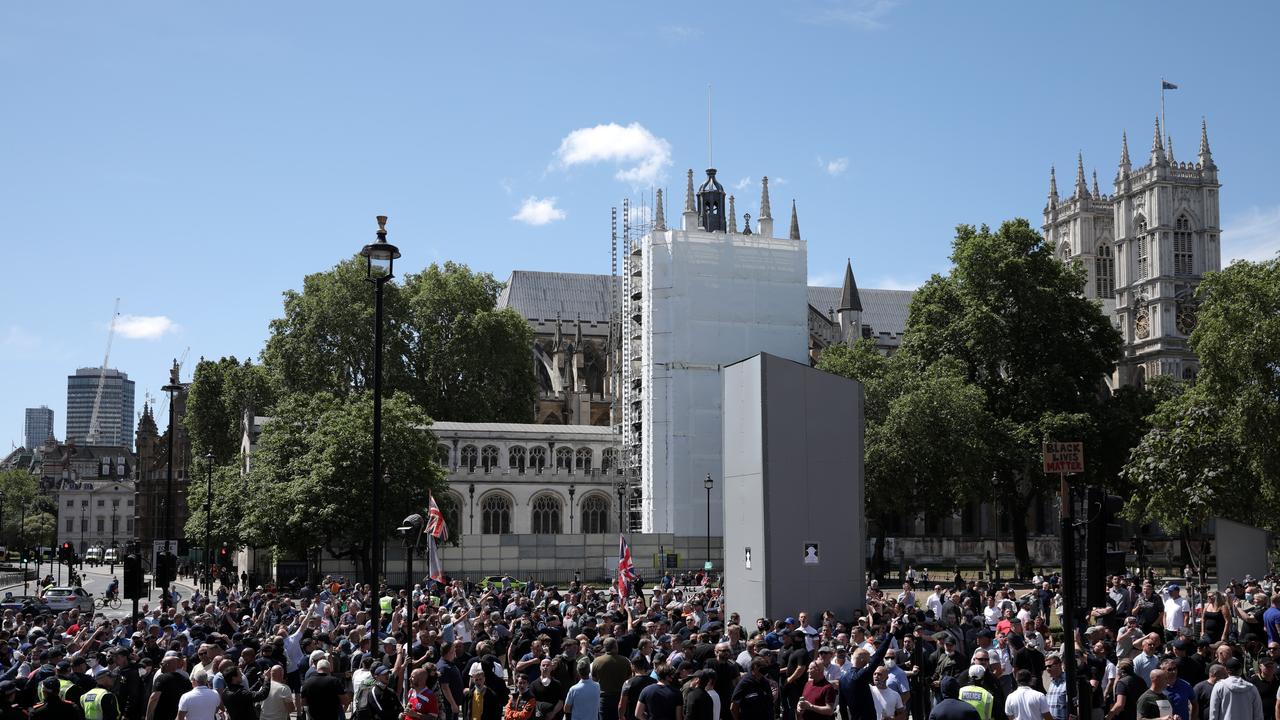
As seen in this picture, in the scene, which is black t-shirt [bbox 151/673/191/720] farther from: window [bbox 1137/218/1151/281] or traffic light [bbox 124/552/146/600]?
window [bbox 1137/218/1151/281]

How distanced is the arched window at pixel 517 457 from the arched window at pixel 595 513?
369cm

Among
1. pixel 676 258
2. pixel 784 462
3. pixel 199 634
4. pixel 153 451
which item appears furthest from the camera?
pixel 153 451

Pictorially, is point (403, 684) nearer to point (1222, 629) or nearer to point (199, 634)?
point (199, 634)

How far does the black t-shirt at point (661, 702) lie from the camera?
11727mm

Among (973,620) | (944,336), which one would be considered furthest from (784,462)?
(944,336)

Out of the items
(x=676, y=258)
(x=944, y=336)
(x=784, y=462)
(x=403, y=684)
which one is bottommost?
(x=403, y=684)

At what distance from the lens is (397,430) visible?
170ft

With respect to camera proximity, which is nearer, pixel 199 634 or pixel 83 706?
pixel 83 706

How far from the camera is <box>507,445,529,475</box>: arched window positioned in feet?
227

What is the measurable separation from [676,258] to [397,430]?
17.9 metres

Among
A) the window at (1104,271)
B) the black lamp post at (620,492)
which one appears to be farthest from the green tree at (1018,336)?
the window at (1104,271)

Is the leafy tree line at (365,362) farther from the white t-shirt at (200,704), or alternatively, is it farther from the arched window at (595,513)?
the white t-shirt at (200,704)

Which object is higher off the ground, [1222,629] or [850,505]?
[850,505]

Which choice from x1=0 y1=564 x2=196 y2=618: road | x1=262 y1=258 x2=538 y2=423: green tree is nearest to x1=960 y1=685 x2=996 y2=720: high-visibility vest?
x1=0 y1=564 x2=196 y2=618: road
